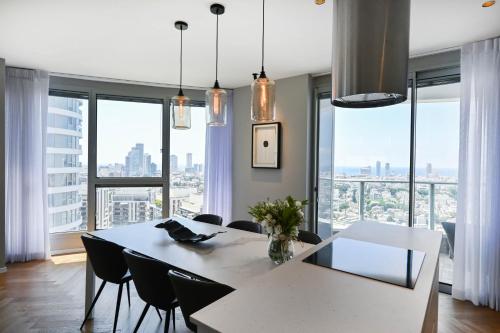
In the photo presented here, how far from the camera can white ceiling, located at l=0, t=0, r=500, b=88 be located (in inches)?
92.0

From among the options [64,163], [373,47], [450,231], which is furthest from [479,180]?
[64,163]

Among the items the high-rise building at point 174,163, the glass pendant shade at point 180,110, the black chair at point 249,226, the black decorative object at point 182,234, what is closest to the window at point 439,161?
the black chair at point 249,226

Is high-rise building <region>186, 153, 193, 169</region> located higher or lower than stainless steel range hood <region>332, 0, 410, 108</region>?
lower

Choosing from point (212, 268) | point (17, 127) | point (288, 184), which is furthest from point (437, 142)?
point (17, 127)

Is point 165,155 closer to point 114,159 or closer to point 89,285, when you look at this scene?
point 114,159

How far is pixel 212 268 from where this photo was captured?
1747 millimetres

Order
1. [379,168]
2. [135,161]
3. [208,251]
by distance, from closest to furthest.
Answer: [208,251] → [379,168] → [135,161]

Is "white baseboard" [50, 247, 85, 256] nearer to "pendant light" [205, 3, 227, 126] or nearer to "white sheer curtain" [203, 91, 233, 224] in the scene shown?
"white sheer curtain" [203, 91, 233, 224]

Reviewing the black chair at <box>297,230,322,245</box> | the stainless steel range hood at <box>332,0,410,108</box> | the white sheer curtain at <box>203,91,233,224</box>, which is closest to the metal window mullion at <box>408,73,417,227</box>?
the black chair at <box>297,230,322,245</box>

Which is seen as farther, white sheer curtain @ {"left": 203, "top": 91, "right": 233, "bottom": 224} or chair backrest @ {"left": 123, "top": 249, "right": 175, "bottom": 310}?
white sheer curtain @ {"left": 203, "top": 91, "right": 233, "bottom": 224}

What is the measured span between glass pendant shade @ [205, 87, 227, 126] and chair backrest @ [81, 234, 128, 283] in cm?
120

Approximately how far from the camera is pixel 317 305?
1.05 metres

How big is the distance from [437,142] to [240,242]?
2.47 meters

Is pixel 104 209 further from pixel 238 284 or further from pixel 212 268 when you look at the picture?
pixel 238 284
